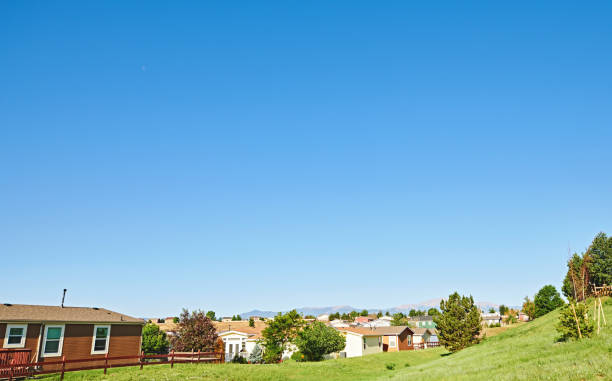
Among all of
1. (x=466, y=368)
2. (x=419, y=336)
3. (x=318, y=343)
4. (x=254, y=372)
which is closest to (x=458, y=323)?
(x=318, y=343)

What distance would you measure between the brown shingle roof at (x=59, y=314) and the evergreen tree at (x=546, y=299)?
7789 centimetres

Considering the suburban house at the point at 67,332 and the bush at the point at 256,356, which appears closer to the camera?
the suburban house at the point at 67,332

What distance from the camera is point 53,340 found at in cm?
3069

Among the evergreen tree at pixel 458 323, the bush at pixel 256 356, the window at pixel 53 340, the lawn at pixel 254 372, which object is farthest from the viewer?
the bush at pixel 256 356

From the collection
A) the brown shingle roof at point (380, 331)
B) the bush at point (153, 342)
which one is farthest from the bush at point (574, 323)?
the bush at point (153, 342)

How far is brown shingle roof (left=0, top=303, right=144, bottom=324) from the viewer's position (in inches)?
1180

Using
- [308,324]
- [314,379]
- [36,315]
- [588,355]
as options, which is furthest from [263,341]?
[588,355]

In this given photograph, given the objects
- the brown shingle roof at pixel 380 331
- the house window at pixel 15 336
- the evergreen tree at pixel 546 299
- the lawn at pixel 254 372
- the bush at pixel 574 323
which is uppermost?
the evergreen tree at pixel 546 299

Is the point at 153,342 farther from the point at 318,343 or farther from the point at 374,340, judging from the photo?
the point at 318,343

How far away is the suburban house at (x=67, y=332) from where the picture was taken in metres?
29.2

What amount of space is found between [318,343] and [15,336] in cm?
3237

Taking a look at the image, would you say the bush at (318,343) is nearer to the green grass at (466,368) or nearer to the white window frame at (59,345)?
the green grass at (466,368)

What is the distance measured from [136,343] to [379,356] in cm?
2674

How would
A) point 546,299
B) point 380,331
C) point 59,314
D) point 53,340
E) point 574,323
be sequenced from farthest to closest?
point 546,299 < point 380,331 < point 59,314 < point 53,340 < point 574,323
